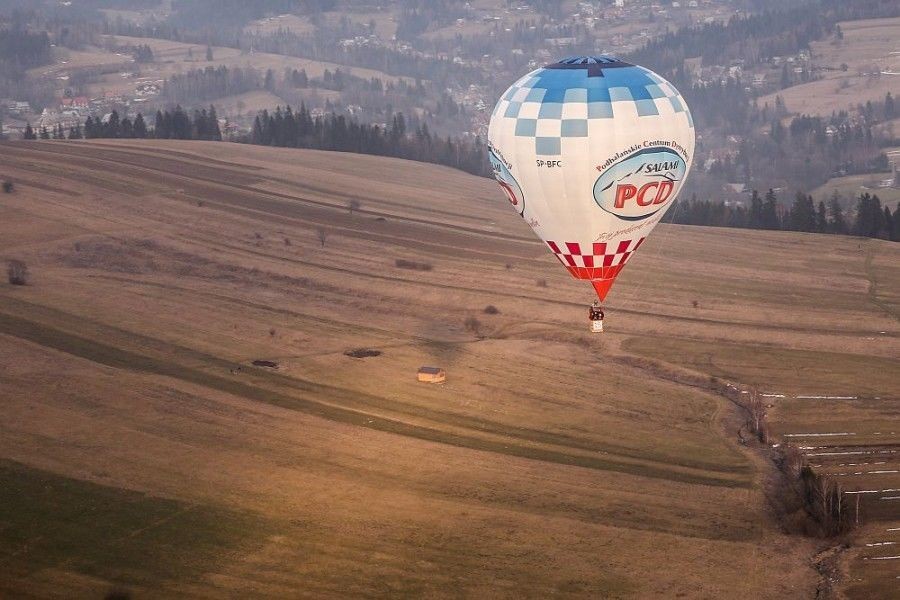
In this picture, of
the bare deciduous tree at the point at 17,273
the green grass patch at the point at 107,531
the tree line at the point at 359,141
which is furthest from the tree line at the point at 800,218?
the green grass patch at the point at 107,531

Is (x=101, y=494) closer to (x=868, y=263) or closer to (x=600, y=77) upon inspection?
(x=600, y=77)

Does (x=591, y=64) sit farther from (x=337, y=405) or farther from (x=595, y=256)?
(x=337, y=405)

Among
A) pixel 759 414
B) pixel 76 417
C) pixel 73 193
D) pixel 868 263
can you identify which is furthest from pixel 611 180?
pixel 73 193

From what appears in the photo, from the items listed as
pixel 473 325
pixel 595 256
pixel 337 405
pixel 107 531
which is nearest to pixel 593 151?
pixel 595 256

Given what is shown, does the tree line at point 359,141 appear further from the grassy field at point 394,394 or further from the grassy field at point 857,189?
the grassy field at point 394,394

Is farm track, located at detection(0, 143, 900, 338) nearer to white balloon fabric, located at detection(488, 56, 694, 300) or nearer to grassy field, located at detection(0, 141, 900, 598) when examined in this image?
grassy field, located at detection(0, 141, 900, 598)
